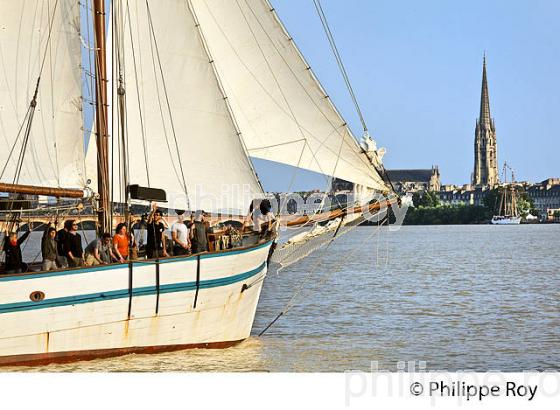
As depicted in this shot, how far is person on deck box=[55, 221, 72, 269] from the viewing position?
46.6ft

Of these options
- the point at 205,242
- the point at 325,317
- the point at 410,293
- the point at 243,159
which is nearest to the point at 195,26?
the point at 243,159

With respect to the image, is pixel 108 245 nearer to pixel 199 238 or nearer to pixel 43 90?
pixel 199 238

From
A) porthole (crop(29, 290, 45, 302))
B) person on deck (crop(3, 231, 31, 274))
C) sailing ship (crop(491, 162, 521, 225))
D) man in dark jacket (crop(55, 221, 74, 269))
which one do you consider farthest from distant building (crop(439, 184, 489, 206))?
porthole (crop(29, 290, 45, 302))

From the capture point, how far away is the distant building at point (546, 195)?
15856 centimetres

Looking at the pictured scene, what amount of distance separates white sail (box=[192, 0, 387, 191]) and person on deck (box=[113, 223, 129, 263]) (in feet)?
8.90

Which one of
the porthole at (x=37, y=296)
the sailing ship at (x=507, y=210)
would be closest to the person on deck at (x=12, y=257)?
the porthole at (x=37, y=296)

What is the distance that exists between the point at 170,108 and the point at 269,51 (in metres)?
1.65

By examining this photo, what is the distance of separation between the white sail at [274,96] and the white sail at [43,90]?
211cm

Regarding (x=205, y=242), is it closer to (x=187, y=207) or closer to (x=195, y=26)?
(x=187, y=207)

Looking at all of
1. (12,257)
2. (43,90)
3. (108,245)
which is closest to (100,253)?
(108,245)

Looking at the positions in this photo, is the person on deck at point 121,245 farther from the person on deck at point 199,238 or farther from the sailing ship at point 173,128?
the person on deck at point 199,238

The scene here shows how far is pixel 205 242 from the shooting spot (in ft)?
48.4

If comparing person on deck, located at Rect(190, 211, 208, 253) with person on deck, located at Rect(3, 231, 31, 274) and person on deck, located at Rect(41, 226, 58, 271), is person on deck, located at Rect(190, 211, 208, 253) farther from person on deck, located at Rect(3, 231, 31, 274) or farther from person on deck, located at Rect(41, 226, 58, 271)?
person on deck, located at Rect(3, 231, 31, 274)
